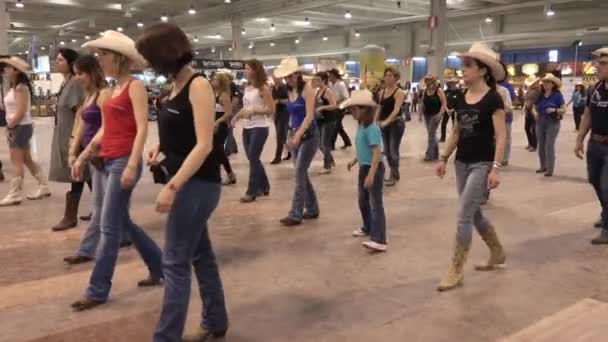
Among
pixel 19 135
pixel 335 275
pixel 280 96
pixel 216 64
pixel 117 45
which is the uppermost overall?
pixel 216 64

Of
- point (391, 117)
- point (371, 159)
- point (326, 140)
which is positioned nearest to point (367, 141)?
point (371, 159)

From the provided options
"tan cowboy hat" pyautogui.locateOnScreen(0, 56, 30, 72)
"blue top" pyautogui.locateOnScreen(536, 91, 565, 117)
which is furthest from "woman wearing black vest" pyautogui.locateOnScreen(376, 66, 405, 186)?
"tan cowboy hat" pyautogui.locateOnScreen(0, 56, 30, 72)

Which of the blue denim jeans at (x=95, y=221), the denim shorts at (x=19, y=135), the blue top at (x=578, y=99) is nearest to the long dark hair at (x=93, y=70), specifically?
the blue denim jeans at (x=95, y=221)

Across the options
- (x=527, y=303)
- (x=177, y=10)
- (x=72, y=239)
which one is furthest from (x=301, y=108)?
(x=177, y=10)

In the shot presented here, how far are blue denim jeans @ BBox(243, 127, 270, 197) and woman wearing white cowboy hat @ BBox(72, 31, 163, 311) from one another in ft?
9.71

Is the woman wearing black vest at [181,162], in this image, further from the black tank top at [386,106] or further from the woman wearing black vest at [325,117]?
the woman wearing black vest at [325,117]

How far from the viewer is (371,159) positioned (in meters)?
4.66

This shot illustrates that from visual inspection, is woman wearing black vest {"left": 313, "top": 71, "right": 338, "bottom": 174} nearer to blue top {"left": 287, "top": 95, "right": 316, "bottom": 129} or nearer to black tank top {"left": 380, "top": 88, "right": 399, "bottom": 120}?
black tank top {"left": 380, "top": 88, "right": 399, "bottom": 120}

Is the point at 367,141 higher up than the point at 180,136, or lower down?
lower down

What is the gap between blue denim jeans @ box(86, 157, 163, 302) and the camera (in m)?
3.40

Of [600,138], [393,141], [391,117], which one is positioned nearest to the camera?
[600,138]

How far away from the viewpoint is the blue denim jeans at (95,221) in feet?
12.2

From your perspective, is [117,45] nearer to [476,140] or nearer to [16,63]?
[476,140]

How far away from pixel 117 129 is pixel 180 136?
1.02 m
